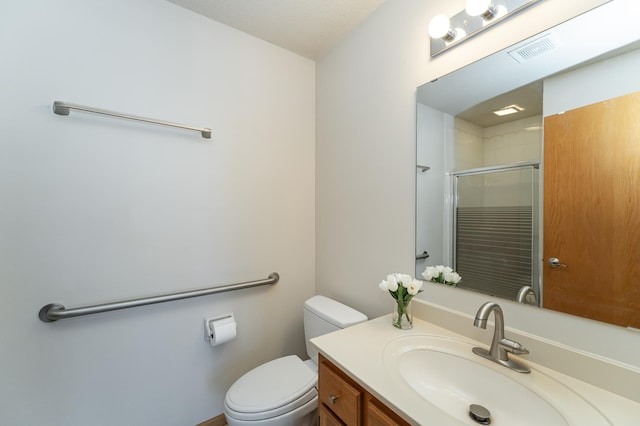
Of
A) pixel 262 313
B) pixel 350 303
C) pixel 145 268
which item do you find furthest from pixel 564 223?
pixel 145 268

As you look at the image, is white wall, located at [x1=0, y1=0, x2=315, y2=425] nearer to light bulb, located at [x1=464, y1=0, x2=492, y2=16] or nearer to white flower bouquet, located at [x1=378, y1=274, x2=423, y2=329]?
white flower bouquet, located at [x1=378, y1=274, x2=423, y2=329]

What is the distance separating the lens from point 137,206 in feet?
4.26

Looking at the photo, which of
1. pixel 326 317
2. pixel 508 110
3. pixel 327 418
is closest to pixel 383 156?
pixel 508 110

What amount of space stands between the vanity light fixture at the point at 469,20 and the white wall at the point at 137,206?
1024 mm

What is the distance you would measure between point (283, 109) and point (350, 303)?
1394 millimetres

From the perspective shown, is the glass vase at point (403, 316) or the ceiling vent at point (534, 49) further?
the glass vase at point (403, 316)

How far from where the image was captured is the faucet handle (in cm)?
79

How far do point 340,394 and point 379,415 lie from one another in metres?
0.17

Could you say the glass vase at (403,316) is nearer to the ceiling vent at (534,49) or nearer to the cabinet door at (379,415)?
the cabinet door at (379,415)

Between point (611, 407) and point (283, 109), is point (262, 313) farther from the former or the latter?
point (611, 407)

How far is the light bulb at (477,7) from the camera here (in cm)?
91

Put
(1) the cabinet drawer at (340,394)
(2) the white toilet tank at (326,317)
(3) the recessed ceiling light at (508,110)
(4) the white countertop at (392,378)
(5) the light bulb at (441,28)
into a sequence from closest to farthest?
1. (4) the white countertop at (392,378)
2. (1) the cabinet drawer at (340,394)
3. (3) the recessed ceiling light at (508,110)
4. (5) the light bulb at (441,28)
5. (2) the white toilet tank at (326,317)

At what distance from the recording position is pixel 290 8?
55.1 inches

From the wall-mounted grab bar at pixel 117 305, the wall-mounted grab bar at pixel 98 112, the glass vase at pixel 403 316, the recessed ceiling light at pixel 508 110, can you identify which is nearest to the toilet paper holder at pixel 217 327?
the wall-mounted grab bar at pixel 117 305
